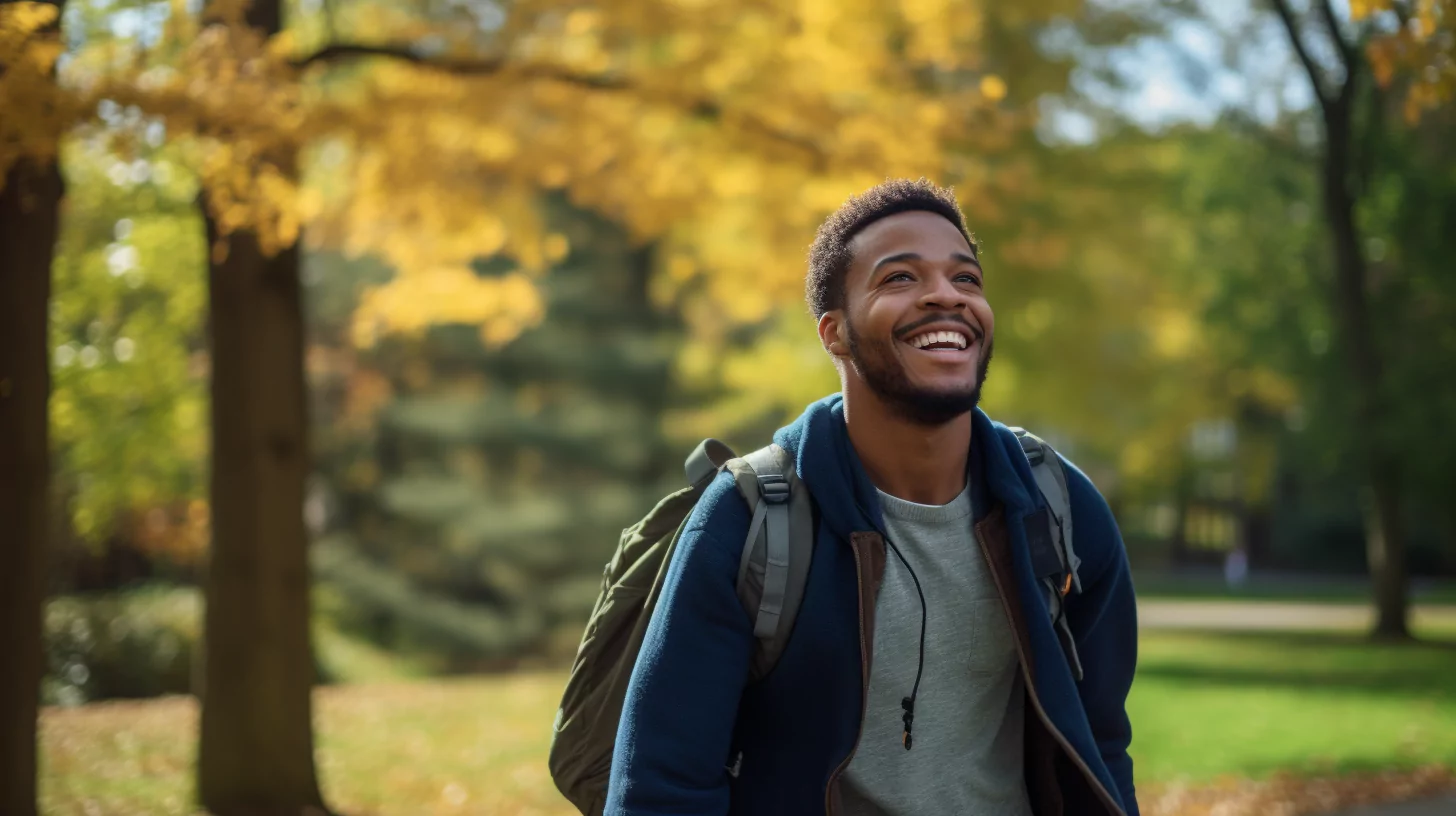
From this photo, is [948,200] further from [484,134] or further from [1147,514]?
[1147,514]

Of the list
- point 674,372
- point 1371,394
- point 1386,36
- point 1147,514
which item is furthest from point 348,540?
point 1147,514

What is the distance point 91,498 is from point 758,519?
14.3 m

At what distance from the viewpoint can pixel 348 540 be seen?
22859mm

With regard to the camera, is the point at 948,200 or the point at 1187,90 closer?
the point at 948,200

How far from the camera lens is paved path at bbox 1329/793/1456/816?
8156mm

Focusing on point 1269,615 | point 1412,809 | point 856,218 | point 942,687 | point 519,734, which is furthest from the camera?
point 1269,615

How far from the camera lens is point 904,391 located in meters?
2.45

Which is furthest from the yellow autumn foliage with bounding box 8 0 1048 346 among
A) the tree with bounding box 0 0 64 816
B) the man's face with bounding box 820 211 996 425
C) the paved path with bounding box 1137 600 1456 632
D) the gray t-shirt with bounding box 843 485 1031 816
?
the paved path with bounding box 1137 600 1456 632

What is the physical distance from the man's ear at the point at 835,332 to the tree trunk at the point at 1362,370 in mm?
17424

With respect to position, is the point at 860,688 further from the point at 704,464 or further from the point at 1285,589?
the point at 1285,589

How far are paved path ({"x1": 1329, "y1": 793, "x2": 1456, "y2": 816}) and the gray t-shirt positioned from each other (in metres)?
6.74

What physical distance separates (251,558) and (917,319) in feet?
20.4

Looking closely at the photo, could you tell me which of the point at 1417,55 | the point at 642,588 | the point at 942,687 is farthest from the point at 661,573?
the point at 1417,55

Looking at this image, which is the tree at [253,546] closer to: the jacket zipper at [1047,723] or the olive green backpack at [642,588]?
the olive green backpack at [642,588]
